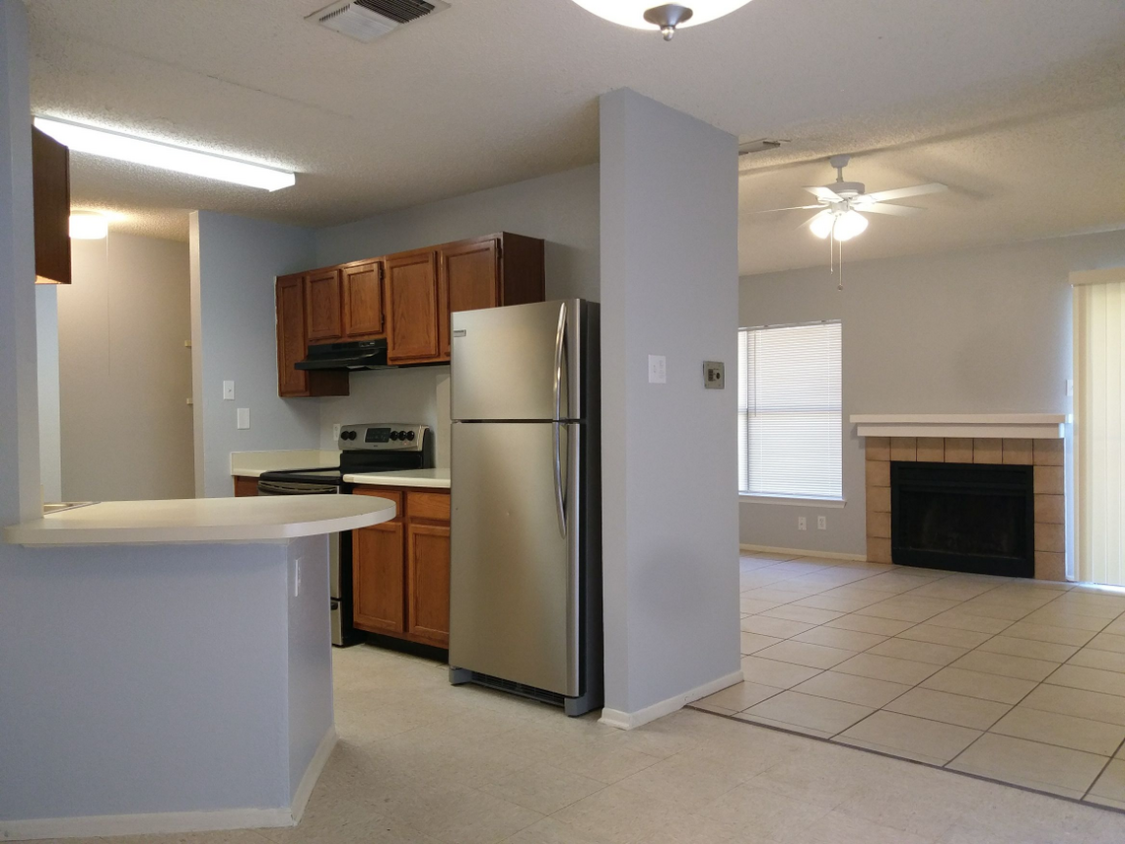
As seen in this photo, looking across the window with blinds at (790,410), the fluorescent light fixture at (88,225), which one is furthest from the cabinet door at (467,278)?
the window with blinds at (790,410)

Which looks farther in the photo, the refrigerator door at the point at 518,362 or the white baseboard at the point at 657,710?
the refrigerator door at the point at 518,362

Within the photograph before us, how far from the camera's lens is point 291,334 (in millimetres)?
5234

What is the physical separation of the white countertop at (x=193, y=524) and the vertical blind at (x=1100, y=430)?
5.17 metres

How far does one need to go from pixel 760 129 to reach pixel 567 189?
0.96 meters

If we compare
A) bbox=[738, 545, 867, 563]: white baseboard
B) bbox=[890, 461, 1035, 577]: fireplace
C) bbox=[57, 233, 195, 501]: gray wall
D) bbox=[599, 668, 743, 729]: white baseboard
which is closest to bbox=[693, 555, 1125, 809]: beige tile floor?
bbox=[599, 668, 743, 729]: white baseboard

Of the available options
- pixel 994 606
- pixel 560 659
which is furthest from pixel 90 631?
pixel 994 606

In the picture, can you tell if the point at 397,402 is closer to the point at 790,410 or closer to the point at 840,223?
the point at 840,223

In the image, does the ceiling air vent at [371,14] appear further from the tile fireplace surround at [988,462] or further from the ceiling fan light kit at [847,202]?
the tile fireplace surround at [988,462]

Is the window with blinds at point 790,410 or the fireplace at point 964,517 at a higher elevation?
the window with blinds at point 790,410

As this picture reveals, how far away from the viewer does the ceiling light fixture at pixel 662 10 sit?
1.95 meters

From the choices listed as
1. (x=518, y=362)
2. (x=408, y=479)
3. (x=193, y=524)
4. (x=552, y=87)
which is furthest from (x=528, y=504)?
(x=552, y=87)

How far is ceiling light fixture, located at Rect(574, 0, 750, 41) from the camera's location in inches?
76.6

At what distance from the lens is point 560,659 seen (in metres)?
3.38

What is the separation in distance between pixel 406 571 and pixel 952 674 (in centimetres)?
252
